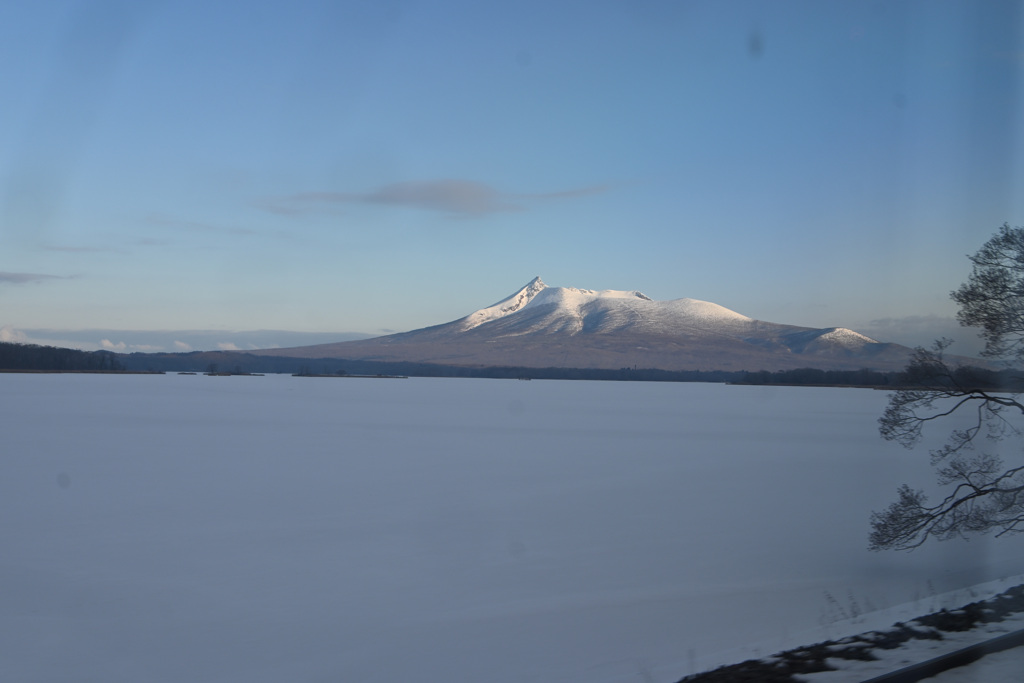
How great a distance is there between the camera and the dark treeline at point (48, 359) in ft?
394

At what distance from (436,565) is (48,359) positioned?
13511 centimetres

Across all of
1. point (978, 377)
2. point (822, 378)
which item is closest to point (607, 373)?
point (822, 378)

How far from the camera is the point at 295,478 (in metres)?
18.2

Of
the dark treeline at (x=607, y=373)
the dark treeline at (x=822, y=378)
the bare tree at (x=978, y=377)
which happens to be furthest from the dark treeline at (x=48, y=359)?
the bare tree at (x=978, y=377)

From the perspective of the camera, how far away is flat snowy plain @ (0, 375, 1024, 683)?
7.67 metres

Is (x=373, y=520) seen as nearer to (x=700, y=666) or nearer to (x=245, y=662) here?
(x=245, y=662)

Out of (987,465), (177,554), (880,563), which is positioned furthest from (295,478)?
(987,465)

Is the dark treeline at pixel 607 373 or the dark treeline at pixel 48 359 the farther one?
the dark treeline at pixel 48 359

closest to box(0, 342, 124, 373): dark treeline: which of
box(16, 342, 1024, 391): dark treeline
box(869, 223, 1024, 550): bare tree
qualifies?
box(16, 342, 1024, 391): dark treeline

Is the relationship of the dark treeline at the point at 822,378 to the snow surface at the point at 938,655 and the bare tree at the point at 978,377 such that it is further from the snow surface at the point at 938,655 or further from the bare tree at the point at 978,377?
the snow surface at the point at 938,655

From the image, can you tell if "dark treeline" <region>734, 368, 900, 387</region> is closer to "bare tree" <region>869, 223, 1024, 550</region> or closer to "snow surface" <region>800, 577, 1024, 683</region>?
"bare tree" <region>869, 223, 1024, 550</region>

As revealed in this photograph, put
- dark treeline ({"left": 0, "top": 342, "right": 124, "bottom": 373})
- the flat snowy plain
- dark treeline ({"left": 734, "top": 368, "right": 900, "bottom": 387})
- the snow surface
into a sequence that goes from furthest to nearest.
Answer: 1. dark treeline ({"left": 0, "top": 342, "right": 124, "bottom": 373})
2. dark treeline ({"left": 734, "top": 368, "right": 900, "bottom": 387})
3. the flat snowy plain
4. the snow surface

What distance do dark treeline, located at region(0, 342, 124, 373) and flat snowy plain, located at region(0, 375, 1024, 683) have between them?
377 feet

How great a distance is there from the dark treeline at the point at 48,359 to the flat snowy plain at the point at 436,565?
11482 cm
